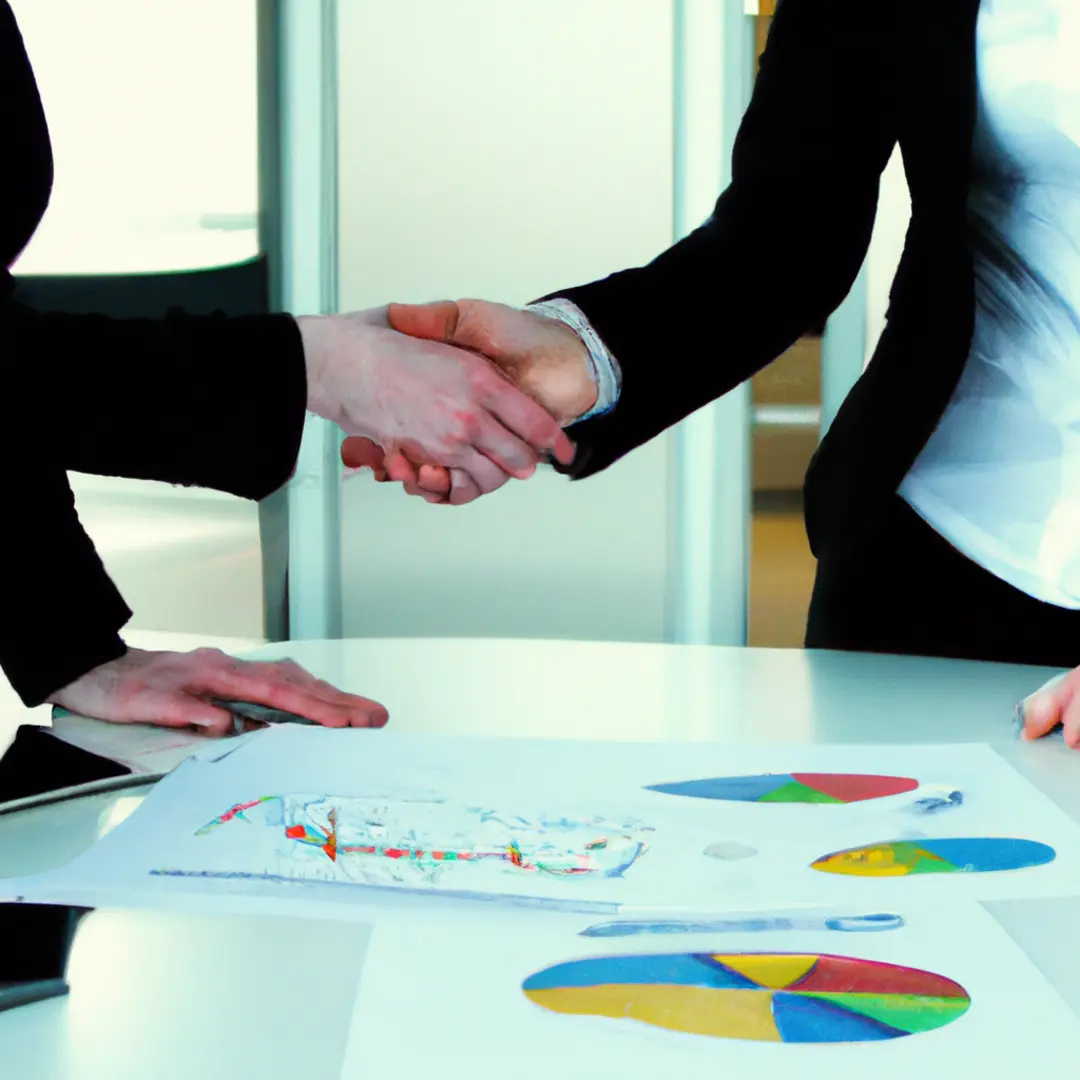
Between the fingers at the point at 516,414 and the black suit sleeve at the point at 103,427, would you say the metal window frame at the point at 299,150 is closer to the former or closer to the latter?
the fingers at the point at 516,414

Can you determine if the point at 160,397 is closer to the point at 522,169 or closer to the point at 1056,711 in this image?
the point at 1056,711

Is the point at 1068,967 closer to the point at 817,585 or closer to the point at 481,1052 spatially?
the point at 481,1052

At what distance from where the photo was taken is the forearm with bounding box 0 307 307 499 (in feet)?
2.27

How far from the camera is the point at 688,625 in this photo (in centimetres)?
288

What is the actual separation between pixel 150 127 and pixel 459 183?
0.65 m

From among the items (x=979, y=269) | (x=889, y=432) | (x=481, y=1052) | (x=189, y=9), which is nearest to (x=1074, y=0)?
(x=979, y=269)

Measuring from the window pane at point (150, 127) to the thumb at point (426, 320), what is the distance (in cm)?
194

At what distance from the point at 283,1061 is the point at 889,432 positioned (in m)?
0.65

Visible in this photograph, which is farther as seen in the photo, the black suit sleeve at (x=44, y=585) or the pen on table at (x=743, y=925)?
the black suit sleeve at (x=44, y=585)

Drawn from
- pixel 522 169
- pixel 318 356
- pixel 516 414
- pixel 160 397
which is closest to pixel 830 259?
pixel 516 414

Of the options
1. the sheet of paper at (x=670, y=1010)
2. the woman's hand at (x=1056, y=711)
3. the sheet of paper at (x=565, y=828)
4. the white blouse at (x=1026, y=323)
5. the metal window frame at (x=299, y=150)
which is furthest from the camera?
the metal window frame at (x=299, y=150)

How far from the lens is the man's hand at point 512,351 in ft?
3.16

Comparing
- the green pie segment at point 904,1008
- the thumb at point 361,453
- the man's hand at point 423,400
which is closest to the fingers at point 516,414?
the man's hand at point 423,400

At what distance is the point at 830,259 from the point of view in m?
1.06
